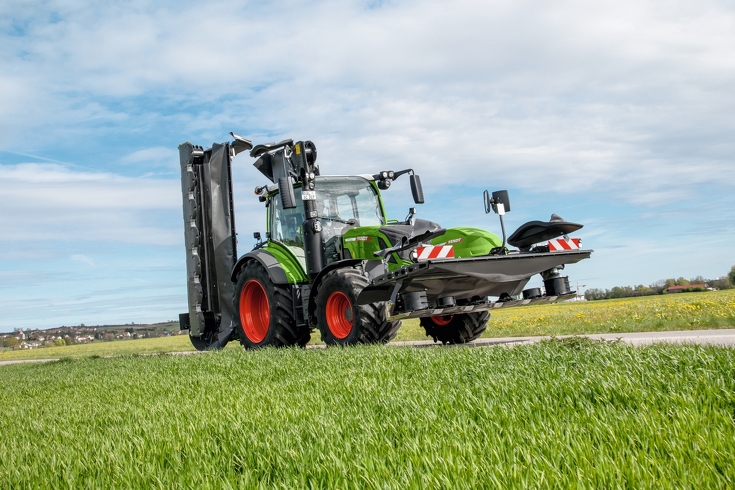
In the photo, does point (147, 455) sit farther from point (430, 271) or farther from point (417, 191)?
point (417, 191)

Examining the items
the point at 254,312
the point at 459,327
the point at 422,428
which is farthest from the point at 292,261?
the point at 422,428

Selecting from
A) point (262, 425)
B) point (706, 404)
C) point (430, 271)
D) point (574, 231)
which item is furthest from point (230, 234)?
point (706, 404)

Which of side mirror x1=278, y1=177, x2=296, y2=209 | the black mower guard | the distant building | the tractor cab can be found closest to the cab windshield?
the tractor cab

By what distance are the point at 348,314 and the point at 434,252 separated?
176 cm

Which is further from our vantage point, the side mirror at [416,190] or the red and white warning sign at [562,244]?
the side mirror at [416,190]

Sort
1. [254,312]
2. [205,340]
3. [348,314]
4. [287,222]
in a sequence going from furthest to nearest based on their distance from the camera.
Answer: [205,340]
[254,312]
[287,222]
[348,314]

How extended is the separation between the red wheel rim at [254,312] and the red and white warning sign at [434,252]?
167 inches

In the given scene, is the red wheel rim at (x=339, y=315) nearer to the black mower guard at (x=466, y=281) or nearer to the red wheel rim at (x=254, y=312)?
the black mower guard at (x=466, y=281)

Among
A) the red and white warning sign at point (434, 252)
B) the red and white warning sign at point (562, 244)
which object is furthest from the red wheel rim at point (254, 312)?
the red and white warning sign at point (562, 244)

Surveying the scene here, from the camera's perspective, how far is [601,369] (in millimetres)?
4164

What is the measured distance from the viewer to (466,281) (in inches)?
336

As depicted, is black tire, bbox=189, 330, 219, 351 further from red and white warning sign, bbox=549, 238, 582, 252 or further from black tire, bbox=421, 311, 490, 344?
red and white warning sign, bbox=549, 238, 582, 252

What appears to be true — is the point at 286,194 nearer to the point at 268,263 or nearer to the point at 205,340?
the point at 268,263

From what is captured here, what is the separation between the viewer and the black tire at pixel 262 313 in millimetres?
10391
